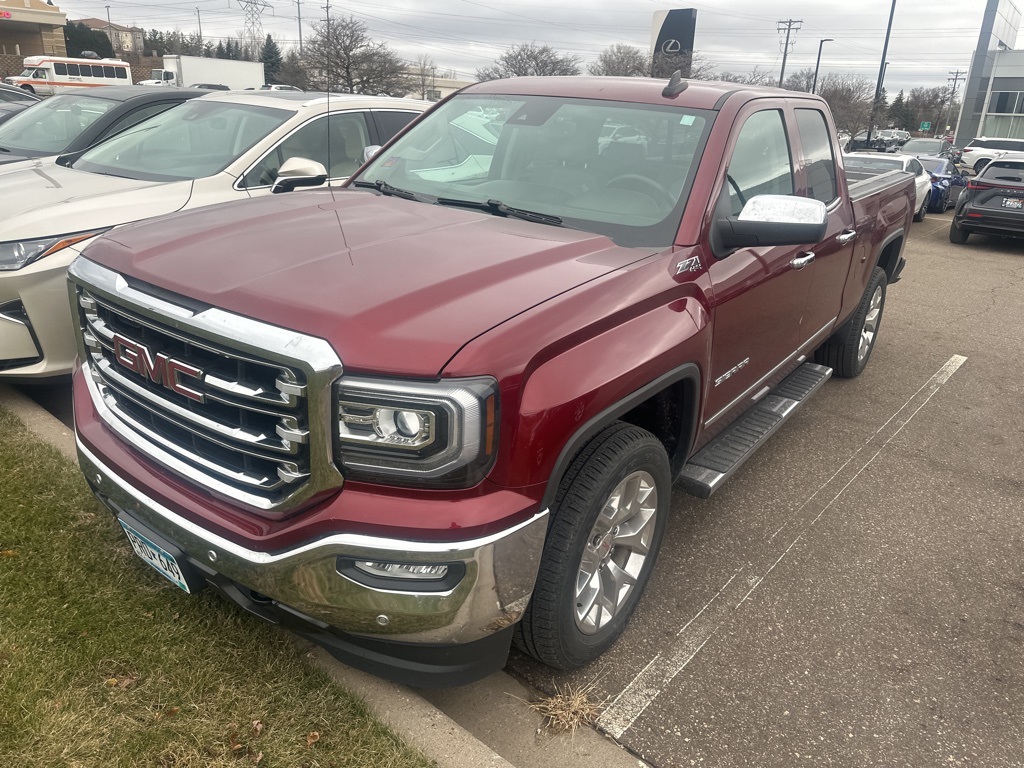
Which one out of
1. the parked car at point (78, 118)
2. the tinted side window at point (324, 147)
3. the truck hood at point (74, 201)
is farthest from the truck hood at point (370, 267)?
the parked car at point (78, 118)

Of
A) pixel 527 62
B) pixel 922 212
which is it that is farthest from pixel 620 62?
pixel 922 212

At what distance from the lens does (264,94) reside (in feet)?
19.5

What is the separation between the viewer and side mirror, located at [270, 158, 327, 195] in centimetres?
443

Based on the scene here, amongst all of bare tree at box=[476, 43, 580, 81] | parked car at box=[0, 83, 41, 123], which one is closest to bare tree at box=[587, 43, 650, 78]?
bare tree at box=[476, 43, 580, 81]

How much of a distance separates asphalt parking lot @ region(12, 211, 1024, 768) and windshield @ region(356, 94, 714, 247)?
1.54 m

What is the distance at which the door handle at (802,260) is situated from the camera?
358cm

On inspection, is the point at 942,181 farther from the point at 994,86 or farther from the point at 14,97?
the point at 994,86

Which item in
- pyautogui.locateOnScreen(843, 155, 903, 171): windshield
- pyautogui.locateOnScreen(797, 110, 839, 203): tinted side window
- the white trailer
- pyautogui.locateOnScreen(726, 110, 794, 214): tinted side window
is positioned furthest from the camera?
the white trailer

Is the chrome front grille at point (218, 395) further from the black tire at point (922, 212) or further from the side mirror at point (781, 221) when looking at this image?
the black tire at point (922, 212)

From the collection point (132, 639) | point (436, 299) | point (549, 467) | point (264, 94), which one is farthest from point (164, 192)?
point (549, 467)

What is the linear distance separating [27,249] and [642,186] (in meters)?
3.11

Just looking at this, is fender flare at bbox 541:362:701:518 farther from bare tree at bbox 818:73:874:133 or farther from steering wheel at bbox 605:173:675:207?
bare tree at bbox 818:73:874:133

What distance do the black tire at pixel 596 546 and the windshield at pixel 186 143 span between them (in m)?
3.78

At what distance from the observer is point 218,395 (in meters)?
2.15
